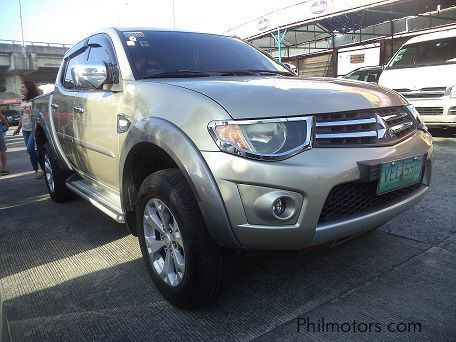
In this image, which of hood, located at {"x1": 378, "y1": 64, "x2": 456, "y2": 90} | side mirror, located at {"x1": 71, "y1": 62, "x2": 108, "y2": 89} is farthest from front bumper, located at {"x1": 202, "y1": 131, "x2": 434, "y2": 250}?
hood, located at {"x1": 378, "y1": 64, "x2": 456, "y2": 90}

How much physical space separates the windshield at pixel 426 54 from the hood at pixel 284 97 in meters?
6.15

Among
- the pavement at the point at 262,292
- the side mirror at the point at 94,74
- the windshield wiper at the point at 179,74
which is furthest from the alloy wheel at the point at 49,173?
the windshield wiper at the point at 179,74

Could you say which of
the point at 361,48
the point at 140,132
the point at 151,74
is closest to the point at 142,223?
the point at 140,132

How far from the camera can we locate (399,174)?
226 cm

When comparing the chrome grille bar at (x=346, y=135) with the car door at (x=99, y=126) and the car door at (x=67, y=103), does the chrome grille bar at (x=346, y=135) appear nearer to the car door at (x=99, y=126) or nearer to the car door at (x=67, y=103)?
the car door at (x=99, y=126)

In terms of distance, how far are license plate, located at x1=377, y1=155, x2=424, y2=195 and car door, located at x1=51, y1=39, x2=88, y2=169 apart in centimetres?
271

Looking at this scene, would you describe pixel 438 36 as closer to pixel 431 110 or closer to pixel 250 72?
pixel 431 110

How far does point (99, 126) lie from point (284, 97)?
1587 mm

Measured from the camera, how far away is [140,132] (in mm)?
2420

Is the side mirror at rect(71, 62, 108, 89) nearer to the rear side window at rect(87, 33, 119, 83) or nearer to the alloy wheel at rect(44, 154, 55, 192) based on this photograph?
the rear side window at rect(87, 33, 119, 83)

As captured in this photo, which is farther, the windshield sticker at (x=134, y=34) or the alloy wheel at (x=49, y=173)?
the alloy wheel at (x=49, y=173)

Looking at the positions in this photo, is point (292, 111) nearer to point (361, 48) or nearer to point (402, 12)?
point (361, 48)

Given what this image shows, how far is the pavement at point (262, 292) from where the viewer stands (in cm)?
214

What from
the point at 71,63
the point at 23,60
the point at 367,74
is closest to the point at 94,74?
the point at 71,63
